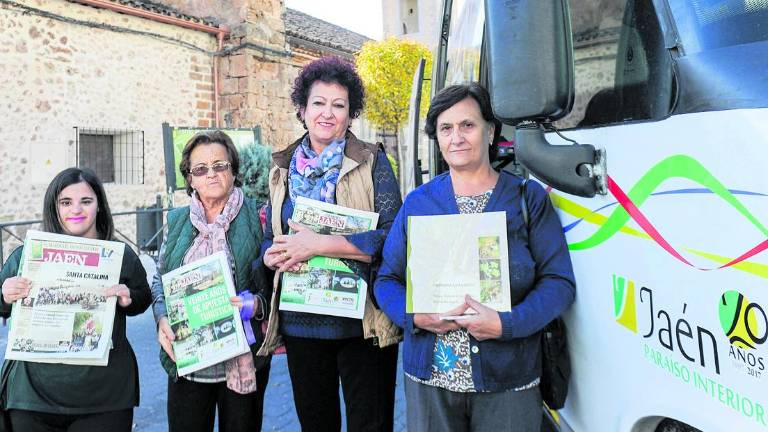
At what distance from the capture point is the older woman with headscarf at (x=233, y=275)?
7.68 ft

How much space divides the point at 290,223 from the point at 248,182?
1627 millimetres

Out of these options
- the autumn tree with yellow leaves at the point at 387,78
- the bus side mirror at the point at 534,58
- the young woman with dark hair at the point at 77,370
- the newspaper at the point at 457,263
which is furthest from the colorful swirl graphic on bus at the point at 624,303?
the autumn tree with yellow leaves at the point at 387,78

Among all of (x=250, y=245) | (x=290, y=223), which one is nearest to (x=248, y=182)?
(x=250, y=245)

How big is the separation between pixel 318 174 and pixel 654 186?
1389 millimetres

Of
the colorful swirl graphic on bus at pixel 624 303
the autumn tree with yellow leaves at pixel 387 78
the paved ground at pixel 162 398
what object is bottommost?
the paved ground at pixel 162 398

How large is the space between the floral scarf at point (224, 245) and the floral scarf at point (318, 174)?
29cm

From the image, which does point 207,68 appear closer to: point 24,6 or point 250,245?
point 24,6

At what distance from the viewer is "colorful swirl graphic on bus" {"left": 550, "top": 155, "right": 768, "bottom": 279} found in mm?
1034

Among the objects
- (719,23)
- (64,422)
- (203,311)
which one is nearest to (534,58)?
(719,23)

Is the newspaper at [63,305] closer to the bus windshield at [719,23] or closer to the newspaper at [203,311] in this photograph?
Result: the newspaper at [203,311]

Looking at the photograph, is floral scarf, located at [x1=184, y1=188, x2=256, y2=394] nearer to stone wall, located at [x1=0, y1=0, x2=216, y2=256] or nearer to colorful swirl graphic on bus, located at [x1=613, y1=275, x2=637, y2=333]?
colorful swirl graphic on bus, located at [x1=613, y1=275, x2=637, y2=333]

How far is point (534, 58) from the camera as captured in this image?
1.40 meters

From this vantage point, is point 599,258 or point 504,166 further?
point 504,166

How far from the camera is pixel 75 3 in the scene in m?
9.45
